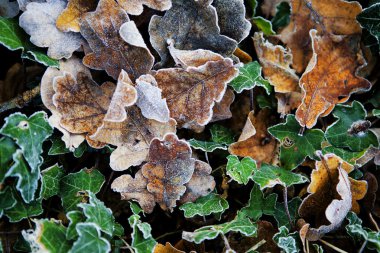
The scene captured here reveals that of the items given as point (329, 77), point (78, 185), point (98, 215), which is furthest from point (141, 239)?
point (329, 77)

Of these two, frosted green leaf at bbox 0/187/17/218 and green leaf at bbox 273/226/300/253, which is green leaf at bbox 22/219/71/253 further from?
green leaf at bbox 273/226/300/253

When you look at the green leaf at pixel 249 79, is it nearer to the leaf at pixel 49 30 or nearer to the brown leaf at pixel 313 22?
the brown leaf at pixel 313 22

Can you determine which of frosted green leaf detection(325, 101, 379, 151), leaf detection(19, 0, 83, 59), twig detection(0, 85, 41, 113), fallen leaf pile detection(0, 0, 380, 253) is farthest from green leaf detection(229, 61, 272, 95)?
twig detection(0, 85, 41, 113)

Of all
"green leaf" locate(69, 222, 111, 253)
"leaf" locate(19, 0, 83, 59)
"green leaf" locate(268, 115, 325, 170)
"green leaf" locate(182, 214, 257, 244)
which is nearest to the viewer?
"green leaf" locate(69, 222, 111, 253)

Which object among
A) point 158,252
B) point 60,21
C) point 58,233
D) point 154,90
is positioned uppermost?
point 60,21

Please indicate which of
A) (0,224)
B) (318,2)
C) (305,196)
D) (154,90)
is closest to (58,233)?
(0,224)

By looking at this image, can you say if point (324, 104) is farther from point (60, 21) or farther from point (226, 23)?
point (60, 21)
